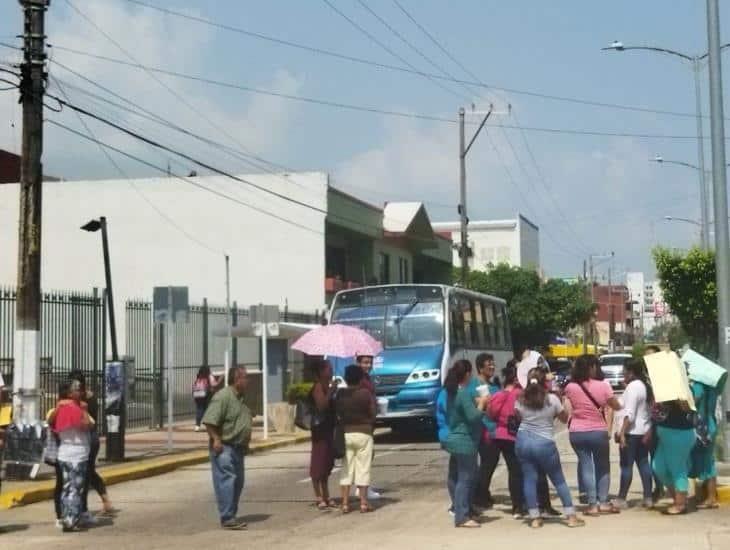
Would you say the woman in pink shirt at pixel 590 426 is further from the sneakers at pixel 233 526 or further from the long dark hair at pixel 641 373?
the sneakers at pixel 233 526

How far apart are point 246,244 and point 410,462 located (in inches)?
1019

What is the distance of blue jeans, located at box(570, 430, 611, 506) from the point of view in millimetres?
12570

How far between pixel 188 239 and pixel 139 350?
56.9 feet

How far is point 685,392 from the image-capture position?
40.9 ft

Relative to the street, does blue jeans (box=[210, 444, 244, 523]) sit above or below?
above

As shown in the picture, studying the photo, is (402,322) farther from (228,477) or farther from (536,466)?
(536,466)

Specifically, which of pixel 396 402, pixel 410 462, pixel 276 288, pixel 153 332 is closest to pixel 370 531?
pixel 410 462

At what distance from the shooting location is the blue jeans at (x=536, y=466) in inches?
465

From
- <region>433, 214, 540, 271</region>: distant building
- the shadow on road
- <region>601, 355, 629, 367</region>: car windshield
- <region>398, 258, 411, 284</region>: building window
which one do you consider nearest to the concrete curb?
the shadow on road

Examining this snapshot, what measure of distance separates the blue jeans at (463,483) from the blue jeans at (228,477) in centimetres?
225

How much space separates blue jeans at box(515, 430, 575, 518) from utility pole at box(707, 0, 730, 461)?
5442 mm

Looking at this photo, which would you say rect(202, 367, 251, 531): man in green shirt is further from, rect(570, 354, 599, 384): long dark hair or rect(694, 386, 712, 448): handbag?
rect(694, 386, 712, 448): handbag

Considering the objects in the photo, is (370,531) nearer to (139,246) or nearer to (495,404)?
(495,404)

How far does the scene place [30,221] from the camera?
17516mm
